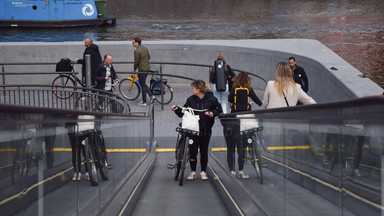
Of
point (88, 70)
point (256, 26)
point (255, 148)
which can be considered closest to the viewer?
point (255, 148)

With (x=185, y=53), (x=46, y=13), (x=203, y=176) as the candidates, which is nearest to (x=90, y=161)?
(x=203, y=176)

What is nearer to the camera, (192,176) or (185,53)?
(192,176)

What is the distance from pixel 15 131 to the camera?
2.74m

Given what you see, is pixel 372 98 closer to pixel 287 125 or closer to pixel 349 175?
pixel 349 175

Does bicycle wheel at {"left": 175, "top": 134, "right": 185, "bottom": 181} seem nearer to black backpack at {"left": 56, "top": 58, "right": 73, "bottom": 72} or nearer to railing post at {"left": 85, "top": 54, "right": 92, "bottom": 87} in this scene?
railing post at {"left": 85, "top": 54, "right": 92, "bottom": 87}

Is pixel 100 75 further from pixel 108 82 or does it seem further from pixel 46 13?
pixel 46 13

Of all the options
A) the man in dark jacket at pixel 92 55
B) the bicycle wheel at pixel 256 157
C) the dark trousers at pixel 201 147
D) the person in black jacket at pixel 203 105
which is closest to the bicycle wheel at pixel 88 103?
the man in dark jacket at pixel 92 55

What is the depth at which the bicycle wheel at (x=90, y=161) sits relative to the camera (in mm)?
4562

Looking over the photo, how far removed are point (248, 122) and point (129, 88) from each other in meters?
10.0

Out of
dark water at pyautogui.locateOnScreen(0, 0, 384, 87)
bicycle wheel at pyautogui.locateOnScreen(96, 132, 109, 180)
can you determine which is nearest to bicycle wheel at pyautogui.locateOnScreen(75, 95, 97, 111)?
bicycle wheel at pyautogui.locateOnScreen(96, 132, 109, 180)

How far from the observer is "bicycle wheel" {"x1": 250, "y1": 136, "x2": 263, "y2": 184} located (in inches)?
220

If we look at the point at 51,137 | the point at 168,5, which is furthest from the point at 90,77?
the point at 168,5

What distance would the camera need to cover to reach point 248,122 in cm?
632

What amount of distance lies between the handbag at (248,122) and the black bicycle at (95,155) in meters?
1.41
